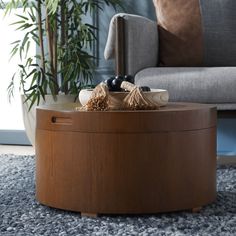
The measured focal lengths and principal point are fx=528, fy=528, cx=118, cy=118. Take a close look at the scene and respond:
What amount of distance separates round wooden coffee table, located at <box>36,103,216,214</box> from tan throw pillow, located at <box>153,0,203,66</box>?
121cm

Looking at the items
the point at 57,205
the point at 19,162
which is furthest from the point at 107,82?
the point at 19,162

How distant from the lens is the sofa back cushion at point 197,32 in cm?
283

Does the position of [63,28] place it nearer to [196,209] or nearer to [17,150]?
[17,150]

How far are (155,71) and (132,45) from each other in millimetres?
200

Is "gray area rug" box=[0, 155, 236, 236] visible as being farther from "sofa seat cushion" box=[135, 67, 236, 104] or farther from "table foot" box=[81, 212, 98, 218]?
"sofa seat cushion" box=[135, 67, 236, 104]

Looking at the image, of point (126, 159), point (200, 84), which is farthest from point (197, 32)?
point (126, 159)

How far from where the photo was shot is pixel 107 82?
174cm

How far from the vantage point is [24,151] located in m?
3.29

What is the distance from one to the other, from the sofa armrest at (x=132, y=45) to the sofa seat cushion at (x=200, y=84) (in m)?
0.20

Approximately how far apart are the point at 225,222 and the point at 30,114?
1.81 meters

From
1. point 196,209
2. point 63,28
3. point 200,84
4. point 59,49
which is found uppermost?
point 63,28

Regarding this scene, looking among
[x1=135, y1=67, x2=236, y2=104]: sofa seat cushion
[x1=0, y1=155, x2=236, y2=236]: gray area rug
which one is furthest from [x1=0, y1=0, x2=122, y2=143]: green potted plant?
[x1=0, y1=155, x2=236, y2=236]: gray area rug

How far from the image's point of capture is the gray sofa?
2344 mm

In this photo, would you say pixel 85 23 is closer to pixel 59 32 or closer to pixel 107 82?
pixel 59 32
